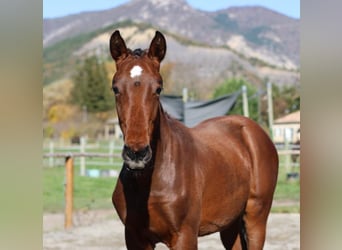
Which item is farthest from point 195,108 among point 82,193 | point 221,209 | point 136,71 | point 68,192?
point 136,71

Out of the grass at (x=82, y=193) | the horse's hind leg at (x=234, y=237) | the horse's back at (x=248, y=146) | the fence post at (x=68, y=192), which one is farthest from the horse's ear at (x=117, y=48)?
the grass at (x=82, y=193)

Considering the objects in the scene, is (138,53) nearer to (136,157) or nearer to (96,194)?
(136,157)

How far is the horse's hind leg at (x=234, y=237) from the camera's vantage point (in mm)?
3693

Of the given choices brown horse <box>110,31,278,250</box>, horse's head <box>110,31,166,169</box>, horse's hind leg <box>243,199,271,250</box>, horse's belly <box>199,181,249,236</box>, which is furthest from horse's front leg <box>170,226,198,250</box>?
horse's hind leg <box>243,199,271,250</box>

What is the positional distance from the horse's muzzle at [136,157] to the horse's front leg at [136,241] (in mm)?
706

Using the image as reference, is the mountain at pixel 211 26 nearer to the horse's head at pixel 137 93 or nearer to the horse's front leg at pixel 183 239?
the horse's front leg at pixel 183 239

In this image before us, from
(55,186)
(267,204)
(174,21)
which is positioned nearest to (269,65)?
(174,21)

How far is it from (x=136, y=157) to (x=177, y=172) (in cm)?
67

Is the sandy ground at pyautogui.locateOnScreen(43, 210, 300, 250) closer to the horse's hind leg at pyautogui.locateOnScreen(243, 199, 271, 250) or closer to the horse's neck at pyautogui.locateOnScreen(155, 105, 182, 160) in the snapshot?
the horse's hind leg at pyautogui.locateOnScreen(243, 199, 271, 250)

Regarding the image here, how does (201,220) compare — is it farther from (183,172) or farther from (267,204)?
(267,204)

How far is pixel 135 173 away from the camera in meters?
2.55

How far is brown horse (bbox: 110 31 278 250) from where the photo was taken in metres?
2.17
